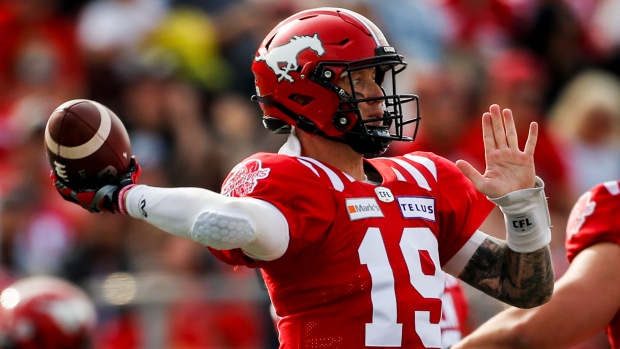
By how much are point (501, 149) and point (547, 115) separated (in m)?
5.37

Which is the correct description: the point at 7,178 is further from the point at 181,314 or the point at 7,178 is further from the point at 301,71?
the point at 301,71

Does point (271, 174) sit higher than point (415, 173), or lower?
higher

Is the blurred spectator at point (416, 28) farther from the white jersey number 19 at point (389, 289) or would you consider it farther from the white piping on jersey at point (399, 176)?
the white jersey number 19 at point (389, 289)

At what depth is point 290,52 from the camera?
379cm

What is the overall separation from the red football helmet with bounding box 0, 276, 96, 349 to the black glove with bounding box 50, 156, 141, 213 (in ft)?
1.22

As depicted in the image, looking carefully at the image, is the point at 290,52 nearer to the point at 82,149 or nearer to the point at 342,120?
the point at 342,120

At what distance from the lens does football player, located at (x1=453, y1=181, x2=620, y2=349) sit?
4.05 m

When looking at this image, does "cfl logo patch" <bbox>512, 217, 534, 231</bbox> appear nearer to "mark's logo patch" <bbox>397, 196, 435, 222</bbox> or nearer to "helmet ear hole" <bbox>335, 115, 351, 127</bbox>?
"mark's logo patch" <bbox>397, 196, 435, 222</bbox>

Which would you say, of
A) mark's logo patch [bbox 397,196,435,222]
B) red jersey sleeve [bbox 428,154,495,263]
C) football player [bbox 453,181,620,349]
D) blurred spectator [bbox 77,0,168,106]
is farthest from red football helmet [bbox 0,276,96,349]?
blurred spectator [bbox 77,0,168,106]

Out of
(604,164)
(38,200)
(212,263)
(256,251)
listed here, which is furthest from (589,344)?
(256,251)

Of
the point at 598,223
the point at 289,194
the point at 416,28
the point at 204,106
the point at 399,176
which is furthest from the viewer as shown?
the point at 416,28

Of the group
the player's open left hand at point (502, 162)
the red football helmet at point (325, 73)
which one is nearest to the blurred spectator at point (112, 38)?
the red football helmet at point (325, 73)

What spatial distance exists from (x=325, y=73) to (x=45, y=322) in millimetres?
1201

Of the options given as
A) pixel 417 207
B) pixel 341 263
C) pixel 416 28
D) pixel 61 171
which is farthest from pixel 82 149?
pixel 416 28
